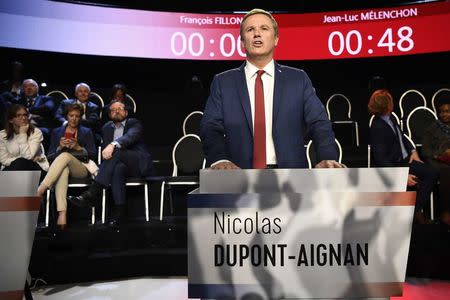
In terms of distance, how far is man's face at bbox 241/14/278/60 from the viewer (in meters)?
2.15

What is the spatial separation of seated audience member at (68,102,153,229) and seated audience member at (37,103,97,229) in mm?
128

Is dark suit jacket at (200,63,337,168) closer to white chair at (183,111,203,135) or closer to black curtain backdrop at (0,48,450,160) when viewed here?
white chair at (183,111,203,135)

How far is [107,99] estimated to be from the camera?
22.6 ft

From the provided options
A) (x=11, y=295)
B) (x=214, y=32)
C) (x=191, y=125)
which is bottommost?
(x=11, y=295)

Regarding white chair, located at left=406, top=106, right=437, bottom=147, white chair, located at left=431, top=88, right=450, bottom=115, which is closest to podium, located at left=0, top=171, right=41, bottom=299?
white chair, located at left=406, top=106, right=437, bottom=147

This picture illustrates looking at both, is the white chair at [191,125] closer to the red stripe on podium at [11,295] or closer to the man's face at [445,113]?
the man's face at [445,113]

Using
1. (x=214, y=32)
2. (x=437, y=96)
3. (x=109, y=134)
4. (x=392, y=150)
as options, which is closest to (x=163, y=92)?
(x=214, y=32)

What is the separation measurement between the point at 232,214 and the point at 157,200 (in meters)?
4.19

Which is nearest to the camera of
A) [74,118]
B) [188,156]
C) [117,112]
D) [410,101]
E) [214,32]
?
[74,118]

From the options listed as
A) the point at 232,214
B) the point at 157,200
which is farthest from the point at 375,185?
the point at 157,200

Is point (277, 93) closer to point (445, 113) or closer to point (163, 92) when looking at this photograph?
point (445, 113)

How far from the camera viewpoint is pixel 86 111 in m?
5.82

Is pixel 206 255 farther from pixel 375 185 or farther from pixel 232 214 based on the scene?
pixel 375 185

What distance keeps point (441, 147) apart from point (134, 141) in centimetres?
266
